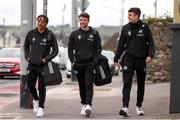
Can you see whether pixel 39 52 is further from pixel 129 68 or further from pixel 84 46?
pixel 129 68

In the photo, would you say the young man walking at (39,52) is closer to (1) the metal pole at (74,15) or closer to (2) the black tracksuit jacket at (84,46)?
(2) the black tracksuit jacket at (84,46)

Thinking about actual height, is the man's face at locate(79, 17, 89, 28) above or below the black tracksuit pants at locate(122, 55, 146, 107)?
above

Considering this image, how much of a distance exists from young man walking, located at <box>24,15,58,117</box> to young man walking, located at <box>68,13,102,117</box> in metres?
0.37

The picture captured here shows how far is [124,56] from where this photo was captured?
1145 centimetres

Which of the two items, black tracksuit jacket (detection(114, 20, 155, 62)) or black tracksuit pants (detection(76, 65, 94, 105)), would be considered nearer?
black tracksuit jacket (detection(114, 20, 155, 62))

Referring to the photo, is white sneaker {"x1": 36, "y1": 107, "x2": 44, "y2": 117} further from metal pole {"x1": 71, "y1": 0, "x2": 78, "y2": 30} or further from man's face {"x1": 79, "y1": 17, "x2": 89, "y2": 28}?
metal pole {"x1": 71, "y1": 0, "x2": 78, "y2": 30}

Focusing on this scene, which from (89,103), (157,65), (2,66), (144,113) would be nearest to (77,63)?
(89,103)

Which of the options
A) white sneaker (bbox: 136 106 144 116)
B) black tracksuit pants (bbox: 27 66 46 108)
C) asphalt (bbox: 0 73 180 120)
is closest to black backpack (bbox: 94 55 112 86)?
asphalt (bbox: 0 73 180 120)

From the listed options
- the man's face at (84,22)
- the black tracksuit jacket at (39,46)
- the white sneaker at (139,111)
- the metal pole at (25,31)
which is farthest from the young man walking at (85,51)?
the metal pole at (25,31)

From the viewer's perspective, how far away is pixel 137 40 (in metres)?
11.3

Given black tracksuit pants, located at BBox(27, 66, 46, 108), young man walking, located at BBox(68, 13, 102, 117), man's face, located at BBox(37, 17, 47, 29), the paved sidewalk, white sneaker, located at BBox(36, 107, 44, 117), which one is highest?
man's face, located at BBox(37, 17, 47, 29)

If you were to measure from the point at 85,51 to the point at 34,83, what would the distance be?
112 cm

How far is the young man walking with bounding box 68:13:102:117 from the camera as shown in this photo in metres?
11.5

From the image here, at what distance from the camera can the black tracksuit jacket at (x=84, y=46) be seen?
1145cm
